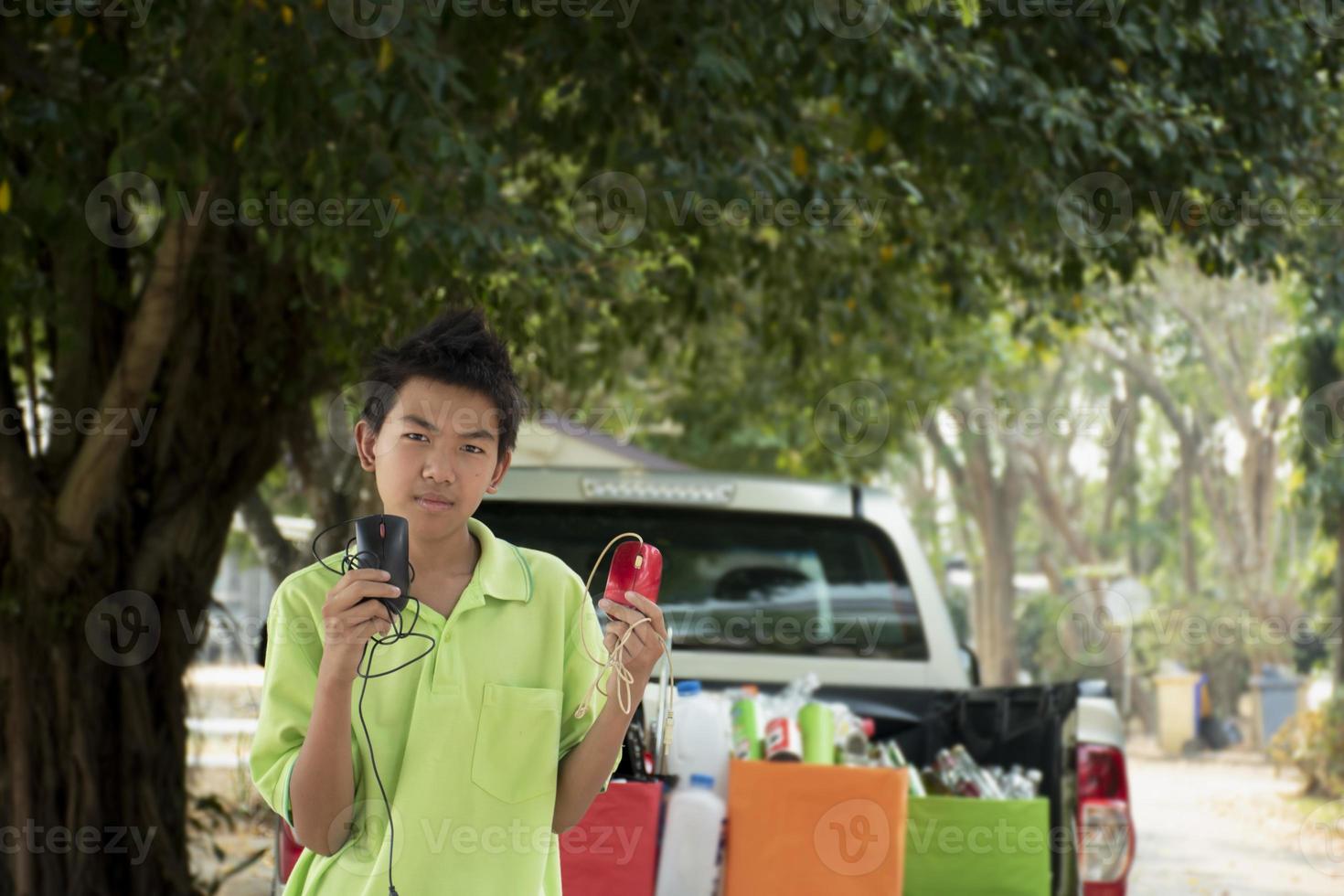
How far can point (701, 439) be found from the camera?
18406mm

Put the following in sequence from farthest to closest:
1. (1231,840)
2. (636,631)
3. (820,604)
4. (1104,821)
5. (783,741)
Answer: (1231,840), (820,604), (1104,821), (783,741), (636,631)

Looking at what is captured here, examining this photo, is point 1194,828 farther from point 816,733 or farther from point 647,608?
point 647,608

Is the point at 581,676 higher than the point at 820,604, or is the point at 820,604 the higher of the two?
the point at 820,604

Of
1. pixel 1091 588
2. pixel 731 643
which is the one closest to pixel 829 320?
pixel 731 643

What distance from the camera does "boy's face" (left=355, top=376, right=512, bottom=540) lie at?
224 cm

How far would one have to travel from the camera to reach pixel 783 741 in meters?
3.70

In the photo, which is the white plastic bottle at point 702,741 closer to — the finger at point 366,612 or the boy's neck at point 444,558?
the boy's neck at point 444,558

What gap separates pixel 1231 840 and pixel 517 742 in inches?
553

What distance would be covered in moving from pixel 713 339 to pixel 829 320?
11.7 ft

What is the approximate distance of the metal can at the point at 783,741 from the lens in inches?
145

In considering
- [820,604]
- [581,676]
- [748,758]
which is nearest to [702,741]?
[748,758]

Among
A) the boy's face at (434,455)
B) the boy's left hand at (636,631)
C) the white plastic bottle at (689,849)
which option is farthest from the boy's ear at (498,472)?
the white plastic bottle at (689,849)

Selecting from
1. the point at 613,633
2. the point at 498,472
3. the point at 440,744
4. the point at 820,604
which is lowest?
the point at 440,744

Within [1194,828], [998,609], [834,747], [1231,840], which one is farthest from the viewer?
[998,609]
